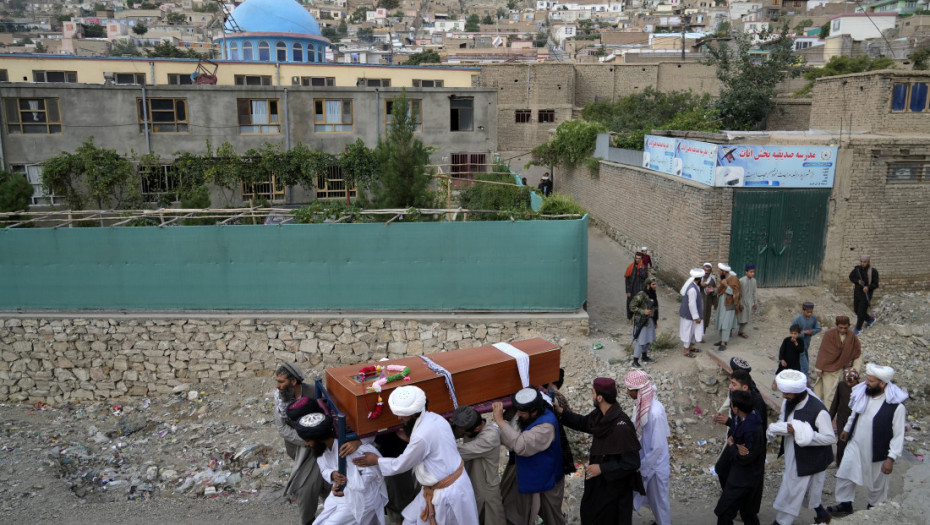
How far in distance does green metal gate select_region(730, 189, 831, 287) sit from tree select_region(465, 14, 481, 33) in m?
121

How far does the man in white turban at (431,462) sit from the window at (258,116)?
19277 mm

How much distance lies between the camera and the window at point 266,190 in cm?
2106

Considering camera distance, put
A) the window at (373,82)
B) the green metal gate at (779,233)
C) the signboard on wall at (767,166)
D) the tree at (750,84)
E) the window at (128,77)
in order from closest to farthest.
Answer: the signboard on wall at (767,166)
the green metal gate at (779,233)
the tree at (750,84)
the window at (128,77)
the window at (373,82)


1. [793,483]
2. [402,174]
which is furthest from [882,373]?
[402,174]

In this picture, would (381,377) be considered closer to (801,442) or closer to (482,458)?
(482,458)

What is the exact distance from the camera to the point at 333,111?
22609 mm

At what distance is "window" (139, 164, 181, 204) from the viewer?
20.0m

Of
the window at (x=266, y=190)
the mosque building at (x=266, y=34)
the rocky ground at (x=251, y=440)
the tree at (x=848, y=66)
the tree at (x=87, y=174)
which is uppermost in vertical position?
the mosque building at (x=266, y=34)

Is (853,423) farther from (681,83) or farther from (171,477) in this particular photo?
(681,83)

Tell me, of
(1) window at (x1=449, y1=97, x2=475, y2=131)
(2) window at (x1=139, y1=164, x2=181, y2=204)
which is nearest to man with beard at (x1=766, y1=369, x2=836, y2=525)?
(2) window at (x1=139, y1=164, x2=181, y2=204)

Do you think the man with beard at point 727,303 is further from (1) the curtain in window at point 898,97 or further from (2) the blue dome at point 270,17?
(2) the blue dome at point 270,17

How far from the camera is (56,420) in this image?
11391mm

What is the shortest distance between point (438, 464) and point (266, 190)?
62.8 feet

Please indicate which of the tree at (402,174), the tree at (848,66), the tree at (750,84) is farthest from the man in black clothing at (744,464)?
the tree at (848,66)
